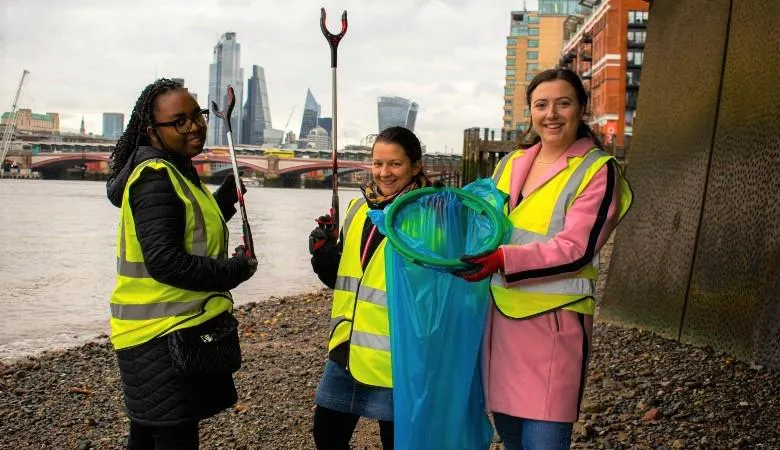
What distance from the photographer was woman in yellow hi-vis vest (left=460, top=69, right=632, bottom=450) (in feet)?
7.12

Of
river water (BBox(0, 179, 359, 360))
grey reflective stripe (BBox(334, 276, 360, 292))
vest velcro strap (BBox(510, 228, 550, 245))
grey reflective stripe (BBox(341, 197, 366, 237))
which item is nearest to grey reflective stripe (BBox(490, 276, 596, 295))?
vest velcro strap (BBox(510, 228, 550, 245))

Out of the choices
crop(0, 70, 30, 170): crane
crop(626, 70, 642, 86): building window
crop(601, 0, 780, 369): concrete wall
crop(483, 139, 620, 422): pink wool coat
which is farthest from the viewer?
crop(0, 70, 30, 170): crane

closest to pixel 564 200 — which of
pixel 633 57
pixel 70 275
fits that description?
pixel 70 275

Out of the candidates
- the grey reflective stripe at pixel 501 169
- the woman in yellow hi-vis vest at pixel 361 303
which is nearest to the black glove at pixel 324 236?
the woman in yellow hi-vis vest at pixel 361 303

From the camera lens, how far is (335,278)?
274cm

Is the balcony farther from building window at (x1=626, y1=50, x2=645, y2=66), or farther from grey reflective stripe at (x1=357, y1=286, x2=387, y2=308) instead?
grey reflective stripe at (x1=357, y1=286, x2=387, y2=308)

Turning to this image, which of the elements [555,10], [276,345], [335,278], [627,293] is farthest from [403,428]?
[555,10]

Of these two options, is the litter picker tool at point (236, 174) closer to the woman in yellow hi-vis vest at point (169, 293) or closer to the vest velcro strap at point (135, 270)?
the woman in yellow hi-vis vest at point (169, 293)

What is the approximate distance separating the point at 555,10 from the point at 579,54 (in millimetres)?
45480

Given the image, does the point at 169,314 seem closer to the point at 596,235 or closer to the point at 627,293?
the point at 596,235

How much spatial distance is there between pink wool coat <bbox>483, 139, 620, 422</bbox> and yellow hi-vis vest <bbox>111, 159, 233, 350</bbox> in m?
0.90

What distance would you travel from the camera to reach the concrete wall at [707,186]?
15.6ft

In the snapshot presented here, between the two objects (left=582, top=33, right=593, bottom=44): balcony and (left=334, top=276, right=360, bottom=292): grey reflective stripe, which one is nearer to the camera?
(left=334, top=276, right=360, bottom=292): grey reflective stripe

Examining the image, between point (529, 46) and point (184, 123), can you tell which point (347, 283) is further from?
point (529, 46)
